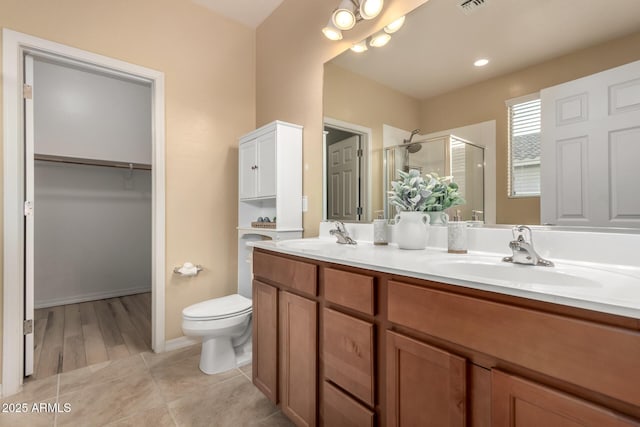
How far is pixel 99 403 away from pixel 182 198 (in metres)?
1.41

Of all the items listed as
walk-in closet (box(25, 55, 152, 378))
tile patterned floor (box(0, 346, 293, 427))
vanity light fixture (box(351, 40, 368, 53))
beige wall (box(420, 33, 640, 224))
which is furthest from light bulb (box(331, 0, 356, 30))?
walk-in closet (box(25, 55, 152, 378))

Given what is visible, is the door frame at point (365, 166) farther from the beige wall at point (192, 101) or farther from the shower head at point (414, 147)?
the beige wall at point (192, 101)

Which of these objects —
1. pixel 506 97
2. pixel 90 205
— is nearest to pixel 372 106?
pixel 506 97

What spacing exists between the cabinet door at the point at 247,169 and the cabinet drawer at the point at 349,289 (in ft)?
4.44

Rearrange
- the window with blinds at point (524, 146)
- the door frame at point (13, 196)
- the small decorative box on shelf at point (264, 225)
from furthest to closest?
the small decorative box on shelf at point (264, 225) → the door frame at point (13, 196) → the window with blinds at point (524, 146)

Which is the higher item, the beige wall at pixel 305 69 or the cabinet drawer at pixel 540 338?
the beige wall at pixel 305 69

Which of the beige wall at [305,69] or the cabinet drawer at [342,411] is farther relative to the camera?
the beige wall at [305,69]

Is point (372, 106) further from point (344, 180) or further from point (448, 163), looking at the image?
point (448, 163)

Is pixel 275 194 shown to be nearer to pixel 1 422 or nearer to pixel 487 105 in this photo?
pixel 487 105

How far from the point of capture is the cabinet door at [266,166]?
6.78 feet

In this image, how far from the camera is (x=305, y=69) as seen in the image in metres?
2.14

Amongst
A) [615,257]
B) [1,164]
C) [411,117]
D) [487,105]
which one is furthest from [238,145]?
[615,257]

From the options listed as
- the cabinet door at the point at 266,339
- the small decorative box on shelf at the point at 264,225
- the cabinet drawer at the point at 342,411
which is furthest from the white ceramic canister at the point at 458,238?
the small decorative box on shelf at the point at 264,225

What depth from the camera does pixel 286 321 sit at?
1.33 m
